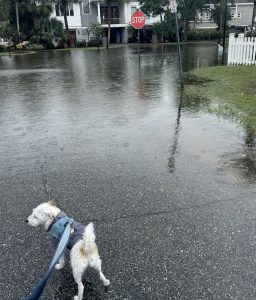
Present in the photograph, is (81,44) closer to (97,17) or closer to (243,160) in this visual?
(97,17)

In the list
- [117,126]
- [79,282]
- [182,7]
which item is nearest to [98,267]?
[79,282]

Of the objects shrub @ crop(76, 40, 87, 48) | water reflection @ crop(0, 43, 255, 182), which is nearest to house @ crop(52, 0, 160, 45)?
shrub @ crop(76, 40, 87, 48)

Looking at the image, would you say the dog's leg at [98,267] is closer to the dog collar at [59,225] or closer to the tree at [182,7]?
the dog collar at [59,225]

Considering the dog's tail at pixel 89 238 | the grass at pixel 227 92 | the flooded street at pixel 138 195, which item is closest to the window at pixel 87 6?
the grass at pixel 227 92

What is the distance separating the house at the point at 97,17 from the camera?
49188 mm

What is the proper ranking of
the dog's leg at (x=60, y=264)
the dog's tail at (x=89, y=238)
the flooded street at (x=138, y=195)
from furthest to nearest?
the dog's leg at (x=60, y=264) → the flooded street at (x=138, y=195) → the dog's tail at (x=89, y=238)

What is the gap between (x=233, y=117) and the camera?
882 centimetres

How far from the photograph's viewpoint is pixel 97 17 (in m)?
51.6

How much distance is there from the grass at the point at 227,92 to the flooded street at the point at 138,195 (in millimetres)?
516

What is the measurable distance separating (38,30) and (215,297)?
42956 millimetres

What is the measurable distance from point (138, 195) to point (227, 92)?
7868 mm

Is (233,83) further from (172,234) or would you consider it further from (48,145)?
(172,234)

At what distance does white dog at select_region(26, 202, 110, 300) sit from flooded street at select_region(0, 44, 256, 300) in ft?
1.22

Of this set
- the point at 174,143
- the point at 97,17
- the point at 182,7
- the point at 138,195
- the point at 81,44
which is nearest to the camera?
the point at 138,195
